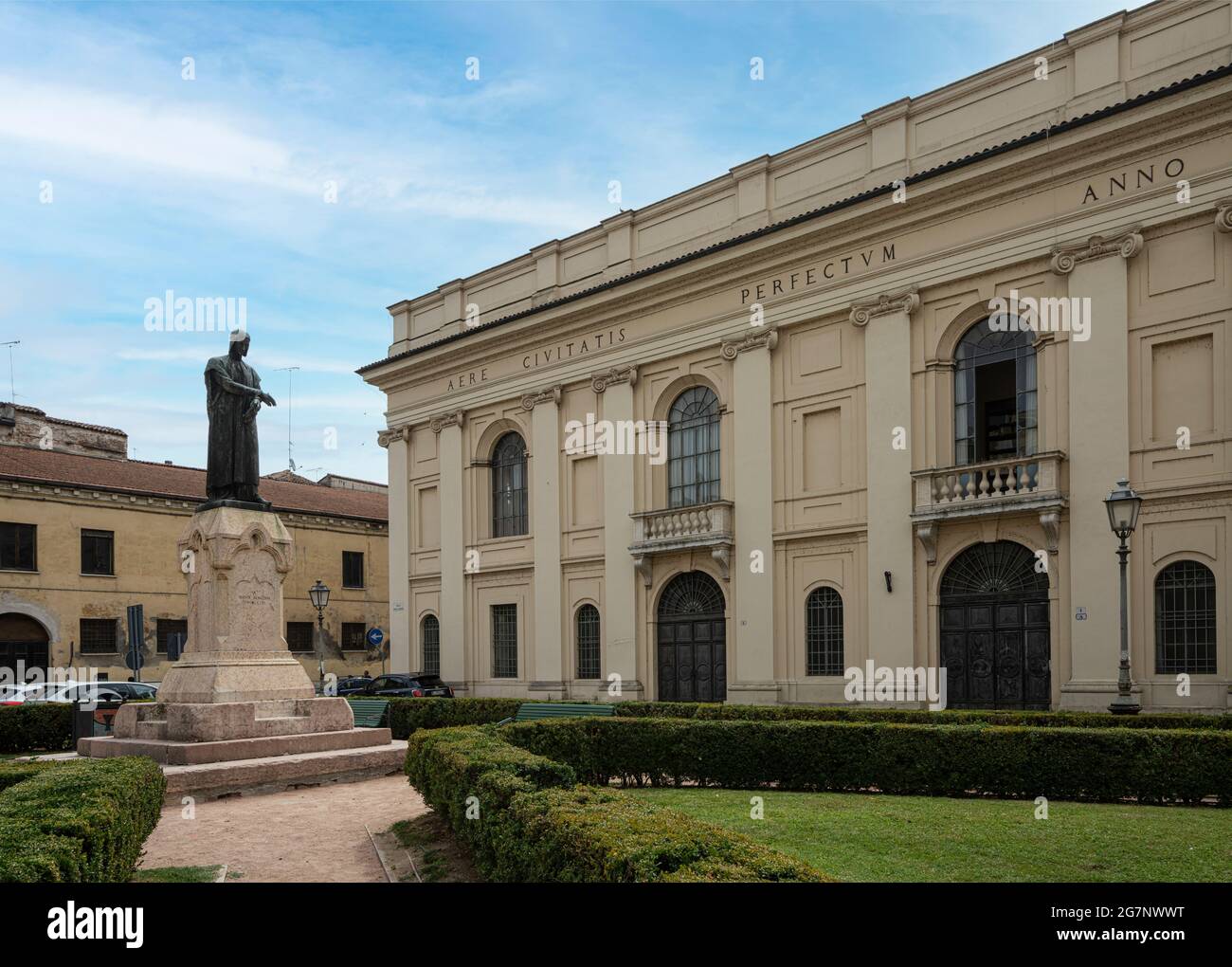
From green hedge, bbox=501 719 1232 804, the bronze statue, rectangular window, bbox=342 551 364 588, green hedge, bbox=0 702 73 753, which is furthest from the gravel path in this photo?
rectangular window, bbox=342 551 364 588

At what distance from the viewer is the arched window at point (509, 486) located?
33.2 metres

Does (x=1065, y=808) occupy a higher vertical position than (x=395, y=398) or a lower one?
lower

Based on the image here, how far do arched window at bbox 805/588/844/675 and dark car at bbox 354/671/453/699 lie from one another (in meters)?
11.2

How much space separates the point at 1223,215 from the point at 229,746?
18.8m

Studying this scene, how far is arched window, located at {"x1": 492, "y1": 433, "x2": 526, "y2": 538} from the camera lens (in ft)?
109

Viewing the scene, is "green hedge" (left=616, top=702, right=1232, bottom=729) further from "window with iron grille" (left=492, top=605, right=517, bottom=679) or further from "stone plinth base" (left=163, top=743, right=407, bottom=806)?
→ "window with iron grille" (left=492, top=605, right=517, bottom=679)

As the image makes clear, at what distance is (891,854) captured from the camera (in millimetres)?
8828

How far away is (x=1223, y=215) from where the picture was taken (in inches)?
766

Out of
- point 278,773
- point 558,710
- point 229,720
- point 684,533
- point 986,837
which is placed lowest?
point 558,710

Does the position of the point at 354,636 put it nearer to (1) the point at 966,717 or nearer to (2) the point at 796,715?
(2) the point at 796,715

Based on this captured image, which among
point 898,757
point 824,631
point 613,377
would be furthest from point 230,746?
point 613,377

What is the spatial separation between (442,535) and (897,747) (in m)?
23.4
